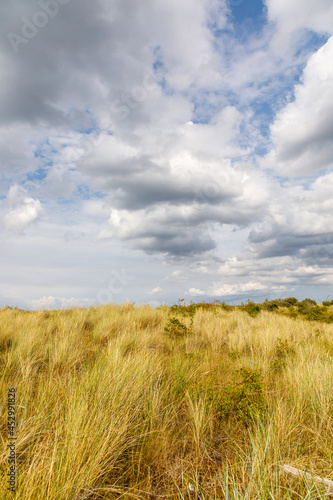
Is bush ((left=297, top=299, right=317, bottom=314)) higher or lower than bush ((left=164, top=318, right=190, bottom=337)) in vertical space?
higher

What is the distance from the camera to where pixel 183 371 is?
13.3 ft

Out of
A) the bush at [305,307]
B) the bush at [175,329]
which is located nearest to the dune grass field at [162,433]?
the bush at [175,329]

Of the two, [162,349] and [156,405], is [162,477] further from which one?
[162,349]

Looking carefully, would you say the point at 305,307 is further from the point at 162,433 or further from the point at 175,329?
the point at 162,433

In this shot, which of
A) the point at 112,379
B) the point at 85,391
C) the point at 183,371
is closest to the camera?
the point at 85,391

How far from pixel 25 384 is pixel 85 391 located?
3.15 ft

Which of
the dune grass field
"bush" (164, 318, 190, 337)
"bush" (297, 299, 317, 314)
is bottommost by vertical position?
the dune grass field

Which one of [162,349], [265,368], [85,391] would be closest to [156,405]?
[85,391]

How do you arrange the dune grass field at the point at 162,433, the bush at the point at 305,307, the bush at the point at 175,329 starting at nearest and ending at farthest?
the dune grass field at the point at 162,433 → the bush at the point at 175,329 → the bush at the point at 305,307

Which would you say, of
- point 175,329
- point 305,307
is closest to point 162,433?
point 175,329

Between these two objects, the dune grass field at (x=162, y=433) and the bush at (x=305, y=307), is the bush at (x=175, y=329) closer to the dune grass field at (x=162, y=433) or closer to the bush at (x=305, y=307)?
the dune grass field at (x=162, y=433)

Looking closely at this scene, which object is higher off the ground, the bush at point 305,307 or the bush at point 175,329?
the bush at point 305,307

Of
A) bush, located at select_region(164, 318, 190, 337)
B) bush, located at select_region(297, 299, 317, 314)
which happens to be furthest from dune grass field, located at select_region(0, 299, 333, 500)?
bush, located at select_region(297, 299, 317, 314)

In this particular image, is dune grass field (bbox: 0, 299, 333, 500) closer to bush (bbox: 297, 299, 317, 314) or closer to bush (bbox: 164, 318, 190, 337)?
bush (bbox: 164, 318, 190, 337)
